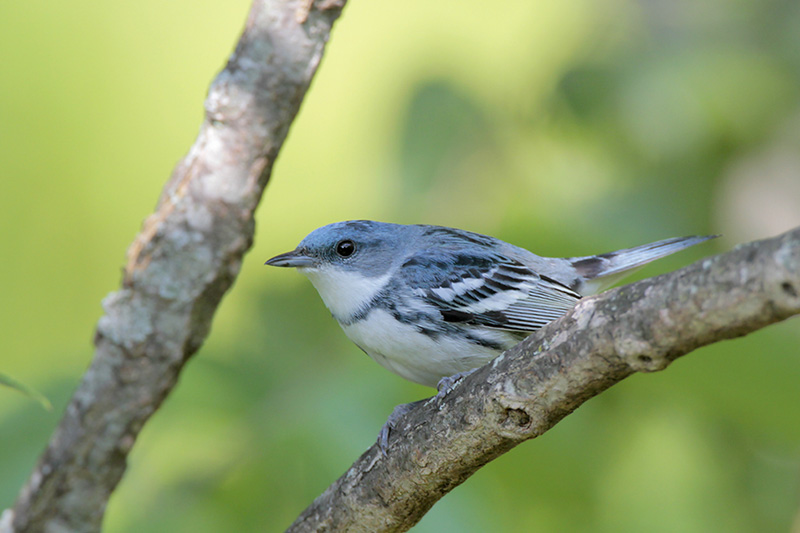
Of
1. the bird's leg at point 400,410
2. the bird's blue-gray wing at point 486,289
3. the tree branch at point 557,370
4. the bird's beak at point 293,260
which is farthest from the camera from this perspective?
the bird's beak at point 293,260

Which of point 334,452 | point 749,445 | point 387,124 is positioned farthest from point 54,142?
point 749,445

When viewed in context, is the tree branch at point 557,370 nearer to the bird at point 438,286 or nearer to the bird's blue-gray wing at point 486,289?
the bird at point 438,286

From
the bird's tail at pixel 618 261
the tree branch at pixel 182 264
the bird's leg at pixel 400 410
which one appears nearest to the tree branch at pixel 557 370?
the bird's leg at pixel 400 410

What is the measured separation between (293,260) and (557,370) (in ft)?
4.34

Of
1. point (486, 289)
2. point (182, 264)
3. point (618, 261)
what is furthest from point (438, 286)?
point (182, 264)

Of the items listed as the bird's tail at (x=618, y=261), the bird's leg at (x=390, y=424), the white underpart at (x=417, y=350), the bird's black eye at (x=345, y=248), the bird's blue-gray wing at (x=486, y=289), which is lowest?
the bird's leg at (x=390, y=424)

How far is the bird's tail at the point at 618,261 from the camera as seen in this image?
239 centimetres

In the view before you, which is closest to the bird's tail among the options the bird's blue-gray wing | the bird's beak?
the bird's blue-gray wing

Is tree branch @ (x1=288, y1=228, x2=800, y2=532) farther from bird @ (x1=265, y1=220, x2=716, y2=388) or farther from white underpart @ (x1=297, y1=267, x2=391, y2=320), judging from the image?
white underpart @ (x1=297, y1=267, x2=391, y2=320)

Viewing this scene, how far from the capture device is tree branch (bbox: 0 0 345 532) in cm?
213

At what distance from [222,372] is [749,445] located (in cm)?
203

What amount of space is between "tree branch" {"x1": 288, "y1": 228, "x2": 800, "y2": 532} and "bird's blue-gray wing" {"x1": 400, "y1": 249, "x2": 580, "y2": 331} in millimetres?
609

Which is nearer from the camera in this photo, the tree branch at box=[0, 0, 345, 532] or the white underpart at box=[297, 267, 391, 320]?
the tree branch at box=[0, 0, 345, 532]

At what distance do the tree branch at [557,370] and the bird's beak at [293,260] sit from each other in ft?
2.65
